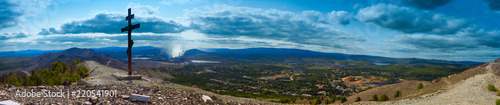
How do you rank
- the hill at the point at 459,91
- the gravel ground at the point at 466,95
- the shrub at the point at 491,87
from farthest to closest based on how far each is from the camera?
1. the shrub at the point at 491,87
2. the hill at the point at 459,91
3. the gravel ground at the point at 466,95

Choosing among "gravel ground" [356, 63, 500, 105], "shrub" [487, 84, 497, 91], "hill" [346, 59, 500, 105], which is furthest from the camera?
"shrub" [487, 84, 497, 91]

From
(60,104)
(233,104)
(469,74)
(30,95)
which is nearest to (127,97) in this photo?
(60,104)

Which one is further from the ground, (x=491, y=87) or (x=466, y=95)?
(x=491, y=87)

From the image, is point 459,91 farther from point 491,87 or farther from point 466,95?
point 491,87

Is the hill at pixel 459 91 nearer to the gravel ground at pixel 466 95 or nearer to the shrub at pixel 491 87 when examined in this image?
the gravel ground at pixel 466 95

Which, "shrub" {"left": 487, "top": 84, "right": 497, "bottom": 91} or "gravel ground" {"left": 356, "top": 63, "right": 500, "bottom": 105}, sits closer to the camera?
"gravel ground" {"left": 356, "top": 63, "right": 500, "bottom": 105}

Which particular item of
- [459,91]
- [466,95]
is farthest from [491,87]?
[466,95]

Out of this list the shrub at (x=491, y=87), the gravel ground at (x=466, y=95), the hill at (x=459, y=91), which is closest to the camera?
the gravel ground at (x=466, y=95)

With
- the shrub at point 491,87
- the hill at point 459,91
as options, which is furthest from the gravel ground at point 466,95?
the shrub at point 491,87

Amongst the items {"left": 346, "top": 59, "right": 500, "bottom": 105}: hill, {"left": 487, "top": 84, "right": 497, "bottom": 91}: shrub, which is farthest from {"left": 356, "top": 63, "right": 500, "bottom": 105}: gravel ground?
{"left": 487, "top": 84, "right": 497, "bottom": 91}: shrub

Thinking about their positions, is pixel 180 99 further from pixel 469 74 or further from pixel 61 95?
pixel 469 74

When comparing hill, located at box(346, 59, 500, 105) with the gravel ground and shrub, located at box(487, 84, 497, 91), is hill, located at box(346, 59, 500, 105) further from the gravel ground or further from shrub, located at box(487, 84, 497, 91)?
shrub, located at box(487, 84, 497, 91)
